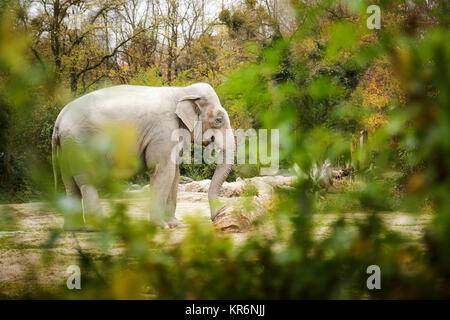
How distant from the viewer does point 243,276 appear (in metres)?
0.87

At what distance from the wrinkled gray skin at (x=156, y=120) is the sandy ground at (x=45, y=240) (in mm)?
1330

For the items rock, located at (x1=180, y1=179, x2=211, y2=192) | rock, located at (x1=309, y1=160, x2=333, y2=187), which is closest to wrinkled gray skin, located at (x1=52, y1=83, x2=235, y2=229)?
rock, located at (x1=309, y1=160, x2=333, y2=187)

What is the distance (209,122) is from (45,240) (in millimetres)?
5905

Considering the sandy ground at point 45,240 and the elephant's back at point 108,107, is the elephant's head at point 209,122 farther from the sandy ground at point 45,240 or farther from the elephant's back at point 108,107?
the sandy ground at point 45,240

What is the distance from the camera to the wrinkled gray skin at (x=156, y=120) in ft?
19.5

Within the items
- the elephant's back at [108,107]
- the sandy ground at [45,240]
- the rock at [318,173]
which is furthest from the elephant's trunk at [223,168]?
the rock at [318,173]

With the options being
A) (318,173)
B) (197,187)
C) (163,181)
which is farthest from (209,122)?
(197,187)

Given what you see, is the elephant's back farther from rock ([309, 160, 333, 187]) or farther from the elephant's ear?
rock ([309, 160, 333, 187])

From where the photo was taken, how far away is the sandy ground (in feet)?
2.99

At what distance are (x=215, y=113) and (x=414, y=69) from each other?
6.00 meters

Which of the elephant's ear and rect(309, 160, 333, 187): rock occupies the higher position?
the elephant's ear

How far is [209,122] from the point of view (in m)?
6.73
